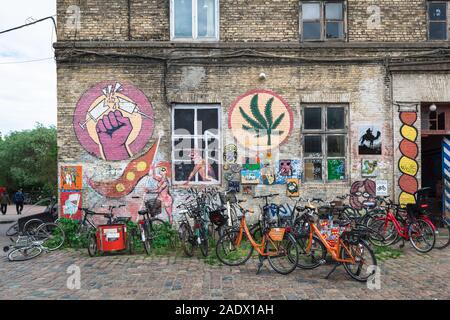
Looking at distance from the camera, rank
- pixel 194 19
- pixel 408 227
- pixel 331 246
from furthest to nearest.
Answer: pixel 194 19 < pixel 408 227 < pixel 331 246

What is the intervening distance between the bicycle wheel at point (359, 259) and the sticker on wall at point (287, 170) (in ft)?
13.0

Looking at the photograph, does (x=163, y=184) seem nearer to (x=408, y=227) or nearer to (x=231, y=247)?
(x=231, y=247)

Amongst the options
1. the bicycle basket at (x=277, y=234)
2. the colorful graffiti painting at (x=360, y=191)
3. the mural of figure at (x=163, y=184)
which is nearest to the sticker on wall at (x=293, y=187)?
the colorful graffiti painting at (x=360, y=191)

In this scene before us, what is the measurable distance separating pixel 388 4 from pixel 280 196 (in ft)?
20.0

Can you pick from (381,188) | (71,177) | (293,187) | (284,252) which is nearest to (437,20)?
(381,188)

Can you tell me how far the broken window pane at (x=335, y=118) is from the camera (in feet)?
34.5

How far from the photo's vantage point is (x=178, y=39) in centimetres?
1044

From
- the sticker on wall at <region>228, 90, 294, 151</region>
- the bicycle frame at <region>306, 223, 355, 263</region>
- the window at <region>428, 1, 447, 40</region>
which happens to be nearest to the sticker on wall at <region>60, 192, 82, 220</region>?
the sticker on wall at <region>228, 90, 294, 151</region>

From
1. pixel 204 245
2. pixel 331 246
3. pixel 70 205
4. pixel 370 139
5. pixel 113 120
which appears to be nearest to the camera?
pixel 331 246

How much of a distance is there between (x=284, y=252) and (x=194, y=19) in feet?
22.7

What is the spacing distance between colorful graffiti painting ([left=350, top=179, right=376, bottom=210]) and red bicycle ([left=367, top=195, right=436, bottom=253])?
3.52 ft

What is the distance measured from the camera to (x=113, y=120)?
10.3 m

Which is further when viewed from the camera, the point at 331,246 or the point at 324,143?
the point at 324,143
